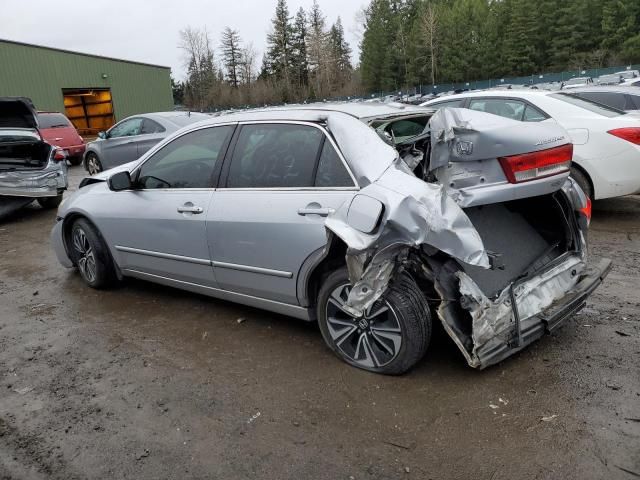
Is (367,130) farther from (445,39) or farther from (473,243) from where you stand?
(445,39)

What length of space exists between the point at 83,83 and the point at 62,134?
17.9 m

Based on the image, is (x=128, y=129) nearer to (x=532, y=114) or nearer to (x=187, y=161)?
(x=187, y=161)

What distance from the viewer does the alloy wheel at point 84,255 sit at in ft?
16.4

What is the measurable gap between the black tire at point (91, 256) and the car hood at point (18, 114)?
5.82 meters

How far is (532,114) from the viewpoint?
6574 mm

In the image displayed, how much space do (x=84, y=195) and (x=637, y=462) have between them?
4.72 m

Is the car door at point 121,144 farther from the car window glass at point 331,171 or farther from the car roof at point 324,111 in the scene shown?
the car window glass at point 331,171

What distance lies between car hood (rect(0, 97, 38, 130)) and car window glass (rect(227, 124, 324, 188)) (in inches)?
302

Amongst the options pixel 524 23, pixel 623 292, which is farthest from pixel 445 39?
pixel 623 292

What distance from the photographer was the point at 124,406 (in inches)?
123

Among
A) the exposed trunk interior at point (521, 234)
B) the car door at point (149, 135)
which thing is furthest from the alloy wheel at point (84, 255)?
the car door at point (149, 135)

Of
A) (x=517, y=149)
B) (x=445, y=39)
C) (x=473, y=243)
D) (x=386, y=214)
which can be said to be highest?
(x=445, y=39)

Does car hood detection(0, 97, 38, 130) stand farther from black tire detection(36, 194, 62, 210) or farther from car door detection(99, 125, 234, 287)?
car door detection(99, 125, 234, 287)

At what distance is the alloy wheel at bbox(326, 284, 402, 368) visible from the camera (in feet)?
10.1
